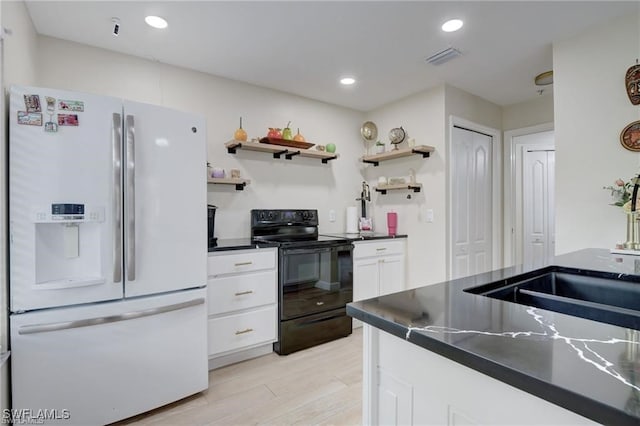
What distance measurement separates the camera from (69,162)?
5.46 ft

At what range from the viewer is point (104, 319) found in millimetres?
1742

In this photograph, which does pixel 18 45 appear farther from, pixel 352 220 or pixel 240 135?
pixel 352 220

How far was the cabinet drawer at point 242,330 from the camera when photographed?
240 centimetres

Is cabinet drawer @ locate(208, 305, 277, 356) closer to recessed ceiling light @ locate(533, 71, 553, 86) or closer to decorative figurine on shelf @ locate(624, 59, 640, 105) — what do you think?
decorative figurine on shelf @ locate(624, 59, 640, 105)

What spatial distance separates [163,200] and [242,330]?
120 centimetres

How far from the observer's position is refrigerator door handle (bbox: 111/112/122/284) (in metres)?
1.77

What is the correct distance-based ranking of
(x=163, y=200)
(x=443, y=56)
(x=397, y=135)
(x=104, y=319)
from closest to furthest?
(x=104, y=319)
(x=163, y=200)
(x=443, y=56)
(x=397, y=135)

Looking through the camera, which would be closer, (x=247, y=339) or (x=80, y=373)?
(x=80, y=373)

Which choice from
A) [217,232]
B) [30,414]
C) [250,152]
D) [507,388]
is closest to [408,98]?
[250,152]

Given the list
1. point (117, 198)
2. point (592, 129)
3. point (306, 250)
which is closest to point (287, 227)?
point (306, 250)

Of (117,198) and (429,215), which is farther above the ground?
(117,198)

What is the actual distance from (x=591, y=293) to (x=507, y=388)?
1122 mm

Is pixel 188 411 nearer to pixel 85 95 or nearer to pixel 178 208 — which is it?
pixel 178 208

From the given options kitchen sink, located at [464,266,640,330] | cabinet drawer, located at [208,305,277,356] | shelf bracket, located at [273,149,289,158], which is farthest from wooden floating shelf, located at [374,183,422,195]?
kitchen sink, located at [464,266,640,330]
